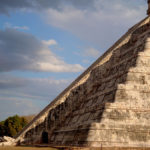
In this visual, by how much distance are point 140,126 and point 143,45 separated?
745 cm

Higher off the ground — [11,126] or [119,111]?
[119,111]

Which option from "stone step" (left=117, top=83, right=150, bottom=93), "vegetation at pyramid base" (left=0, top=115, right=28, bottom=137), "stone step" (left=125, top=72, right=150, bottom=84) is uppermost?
"stone step" (left=125, top=72, right=150, bottom=84)

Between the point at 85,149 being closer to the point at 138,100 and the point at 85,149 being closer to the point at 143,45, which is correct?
the point at 138,100

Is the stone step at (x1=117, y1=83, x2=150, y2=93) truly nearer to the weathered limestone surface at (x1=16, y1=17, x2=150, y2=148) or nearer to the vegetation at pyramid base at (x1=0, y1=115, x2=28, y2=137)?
the weathered limestone surface at (x1=16, y1=17, x2=150, y2=148)

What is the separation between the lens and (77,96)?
33250mm

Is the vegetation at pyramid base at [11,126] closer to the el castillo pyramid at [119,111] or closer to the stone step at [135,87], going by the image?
the el castillo pyramid at [119,111]

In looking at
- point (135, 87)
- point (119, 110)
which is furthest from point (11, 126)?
point (119, 110)

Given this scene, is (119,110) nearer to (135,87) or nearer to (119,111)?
A: (119,111)

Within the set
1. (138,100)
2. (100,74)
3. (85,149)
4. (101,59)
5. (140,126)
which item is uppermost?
(101,59)

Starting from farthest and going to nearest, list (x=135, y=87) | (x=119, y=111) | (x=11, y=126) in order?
(x=11, y=126), (x=135, y=87), (x=119, y=111)

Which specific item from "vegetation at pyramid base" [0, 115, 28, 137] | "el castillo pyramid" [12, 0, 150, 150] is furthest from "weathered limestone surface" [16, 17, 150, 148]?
"vegetation at pyramid base" [0, 115, 28, 137]

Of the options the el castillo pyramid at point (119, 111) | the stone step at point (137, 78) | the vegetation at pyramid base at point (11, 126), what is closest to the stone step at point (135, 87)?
the el castillo pyramid at point (119, 111)

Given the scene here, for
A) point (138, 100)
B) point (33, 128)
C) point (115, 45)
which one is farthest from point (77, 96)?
point (138, 100)

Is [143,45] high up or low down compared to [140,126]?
up
